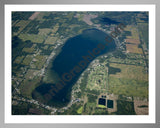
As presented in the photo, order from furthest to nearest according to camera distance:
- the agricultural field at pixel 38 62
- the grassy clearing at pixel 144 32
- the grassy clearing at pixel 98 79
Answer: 1. the grassy clearing at pixel 144 32
2. the agricultural field at pixel 38 62
3. the grassy clearing at pixel 98 79

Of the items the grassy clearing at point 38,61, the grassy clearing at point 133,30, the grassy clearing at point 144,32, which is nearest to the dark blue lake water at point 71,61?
the grassy clearing at point 38,61

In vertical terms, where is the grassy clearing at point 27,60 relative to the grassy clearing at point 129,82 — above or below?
above

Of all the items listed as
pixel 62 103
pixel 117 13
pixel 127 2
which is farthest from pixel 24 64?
pixel 117 13

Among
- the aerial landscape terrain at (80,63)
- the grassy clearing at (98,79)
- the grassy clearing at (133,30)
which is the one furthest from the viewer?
the grassy clearing at (133,30)

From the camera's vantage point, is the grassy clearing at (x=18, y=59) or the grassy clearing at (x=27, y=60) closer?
the grassy clearing at (x=27, y=60)

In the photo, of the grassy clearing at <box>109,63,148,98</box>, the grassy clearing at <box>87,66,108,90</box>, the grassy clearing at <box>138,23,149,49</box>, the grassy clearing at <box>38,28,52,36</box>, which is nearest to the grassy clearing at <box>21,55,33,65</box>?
the grassy clearing at <box>38,28,52,36</box>

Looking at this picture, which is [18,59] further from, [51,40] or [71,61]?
[71,61]

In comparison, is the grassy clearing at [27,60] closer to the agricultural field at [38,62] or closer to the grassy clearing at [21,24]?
the agricultural field at [38,62]

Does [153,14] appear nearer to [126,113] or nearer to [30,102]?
[126,113]

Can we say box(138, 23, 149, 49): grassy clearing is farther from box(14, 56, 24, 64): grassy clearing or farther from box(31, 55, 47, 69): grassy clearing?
box(14, 56, 24, 64): grassy clearing
